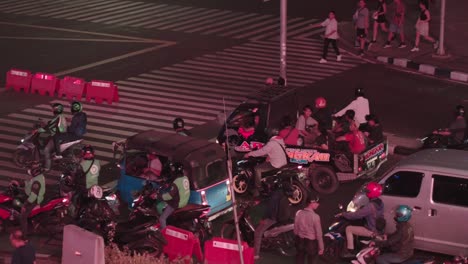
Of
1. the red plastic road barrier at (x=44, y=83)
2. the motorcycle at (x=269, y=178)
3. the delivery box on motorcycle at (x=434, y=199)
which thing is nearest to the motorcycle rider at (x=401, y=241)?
the delivery box on motorcycle at (x=434, y=199)

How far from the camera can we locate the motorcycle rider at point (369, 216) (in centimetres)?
1464

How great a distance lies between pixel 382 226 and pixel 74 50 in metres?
17.3

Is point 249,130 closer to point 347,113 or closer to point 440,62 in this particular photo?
point 347,113

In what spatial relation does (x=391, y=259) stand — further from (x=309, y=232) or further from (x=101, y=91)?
(x=101, y=91)

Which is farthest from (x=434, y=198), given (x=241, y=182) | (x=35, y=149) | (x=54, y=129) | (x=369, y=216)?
(x=35, y=149)

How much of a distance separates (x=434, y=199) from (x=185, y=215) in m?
3.93

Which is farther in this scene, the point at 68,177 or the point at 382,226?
the point at 68,177

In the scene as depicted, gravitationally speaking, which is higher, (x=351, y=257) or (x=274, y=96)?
(x=274, y=96)

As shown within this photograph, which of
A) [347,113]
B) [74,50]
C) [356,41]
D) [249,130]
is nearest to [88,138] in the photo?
[249,130]

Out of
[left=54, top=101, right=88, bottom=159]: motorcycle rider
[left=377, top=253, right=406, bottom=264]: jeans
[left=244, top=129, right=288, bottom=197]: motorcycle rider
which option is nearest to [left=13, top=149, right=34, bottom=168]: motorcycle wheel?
[left=54, top=101, right=88, bottom=159]: motorcycle rider

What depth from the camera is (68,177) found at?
16859mm

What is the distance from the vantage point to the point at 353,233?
14734 millimetres

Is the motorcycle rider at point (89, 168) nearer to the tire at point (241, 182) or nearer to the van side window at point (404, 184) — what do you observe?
the tire at point (241, 182)

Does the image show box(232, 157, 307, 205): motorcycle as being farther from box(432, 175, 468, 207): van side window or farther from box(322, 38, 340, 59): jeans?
Result: box(322, 38, 340, 59): jeans
